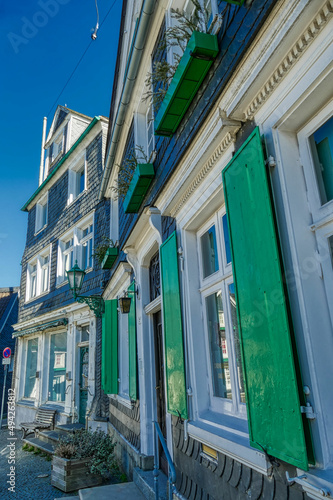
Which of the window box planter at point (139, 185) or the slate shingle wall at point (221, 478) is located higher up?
the window box planter at point (139, 185)

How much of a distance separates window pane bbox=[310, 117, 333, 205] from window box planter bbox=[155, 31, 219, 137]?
4.61 ft

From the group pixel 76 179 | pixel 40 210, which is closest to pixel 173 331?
pixel 76 179

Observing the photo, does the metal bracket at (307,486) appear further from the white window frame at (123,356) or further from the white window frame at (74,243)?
the white window frame at (74,243)

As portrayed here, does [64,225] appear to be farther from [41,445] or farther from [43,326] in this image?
[41,445]

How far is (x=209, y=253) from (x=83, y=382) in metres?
7.95

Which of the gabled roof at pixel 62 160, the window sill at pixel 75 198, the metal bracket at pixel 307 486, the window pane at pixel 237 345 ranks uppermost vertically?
the gabled roof at pixel 62 160

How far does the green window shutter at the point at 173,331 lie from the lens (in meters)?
3.36

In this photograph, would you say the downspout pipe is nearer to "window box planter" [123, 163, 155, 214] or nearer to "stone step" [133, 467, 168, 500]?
"window box planter" [123, 163, 155, 214]

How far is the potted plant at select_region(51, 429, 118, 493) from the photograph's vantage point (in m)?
5.47

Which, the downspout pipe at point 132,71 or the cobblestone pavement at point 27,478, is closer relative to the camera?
the downspout pipe at point 132,71

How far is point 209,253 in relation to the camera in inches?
134

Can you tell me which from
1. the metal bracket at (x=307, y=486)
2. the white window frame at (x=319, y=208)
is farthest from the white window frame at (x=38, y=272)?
the metal bracket at (x=307, y=486)

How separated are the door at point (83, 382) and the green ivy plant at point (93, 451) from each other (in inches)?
145

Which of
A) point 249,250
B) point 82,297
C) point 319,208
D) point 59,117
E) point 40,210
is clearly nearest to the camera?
point 319,208
